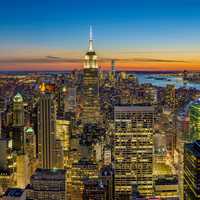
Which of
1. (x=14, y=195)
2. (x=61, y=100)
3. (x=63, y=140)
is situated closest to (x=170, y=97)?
(x=63, y=140)

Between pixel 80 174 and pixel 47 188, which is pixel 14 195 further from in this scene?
pixel 80 174

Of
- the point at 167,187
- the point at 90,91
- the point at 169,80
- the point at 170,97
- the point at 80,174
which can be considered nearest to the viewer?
the point at 167,187

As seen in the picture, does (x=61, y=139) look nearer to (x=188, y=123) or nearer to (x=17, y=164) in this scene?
(x=17, y=164)

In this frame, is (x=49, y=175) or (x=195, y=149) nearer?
(x=195, y=149)

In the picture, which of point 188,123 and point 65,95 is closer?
point 188,123

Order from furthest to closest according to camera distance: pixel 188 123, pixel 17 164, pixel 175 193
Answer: pixel 17 164 < pixel 188 123 < pixel 175 193

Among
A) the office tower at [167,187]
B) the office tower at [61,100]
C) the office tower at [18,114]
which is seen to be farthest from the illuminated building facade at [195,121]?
the office tower at [61,100]

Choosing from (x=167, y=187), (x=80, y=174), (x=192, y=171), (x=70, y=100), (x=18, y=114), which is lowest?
(x=80, y=174)

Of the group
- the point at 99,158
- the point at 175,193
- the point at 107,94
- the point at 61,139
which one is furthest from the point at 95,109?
the point at 175,193
